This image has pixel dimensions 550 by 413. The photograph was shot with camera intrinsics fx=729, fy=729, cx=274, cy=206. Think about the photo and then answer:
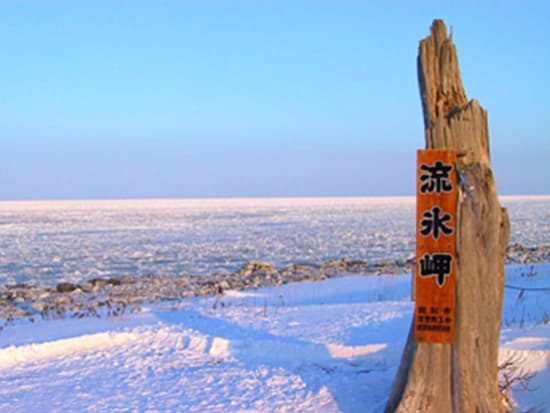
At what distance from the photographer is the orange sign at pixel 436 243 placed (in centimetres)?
549

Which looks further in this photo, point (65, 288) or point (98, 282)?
point (98, 282)

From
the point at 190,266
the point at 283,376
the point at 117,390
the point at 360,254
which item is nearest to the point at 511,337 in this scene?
the point at 283,376

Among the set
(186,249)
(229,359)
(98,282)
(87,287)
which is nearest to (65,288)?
(87,287)

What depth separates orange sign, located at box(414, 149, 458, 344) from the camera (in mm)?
5492

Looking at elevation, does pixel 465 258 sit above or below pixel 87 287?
above

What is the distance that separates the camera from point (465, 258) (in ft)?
18.0

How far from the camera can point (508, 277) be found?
1538 centimetres

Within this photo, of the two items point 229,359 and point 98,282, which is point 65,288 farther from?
point 229,359

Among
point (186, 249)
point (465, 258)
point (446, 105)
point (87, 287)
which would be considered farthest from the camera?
point (186, 249)

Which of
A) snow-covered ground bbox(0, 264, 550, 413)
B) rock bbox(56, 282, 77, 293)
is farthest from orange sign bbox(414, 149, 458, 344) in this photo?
rock bbox(56, 282, 77, 293)

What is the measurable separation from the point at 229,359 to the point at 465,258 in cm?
320

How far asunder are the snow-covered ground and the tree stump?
0.84 m

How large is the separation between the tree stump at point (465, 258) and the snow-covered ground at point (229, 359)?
0.84 metres

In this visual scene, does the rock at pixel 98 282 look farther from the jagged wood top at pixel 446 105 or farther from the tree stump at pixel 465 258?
the jagged wood top at pixel 446 105
